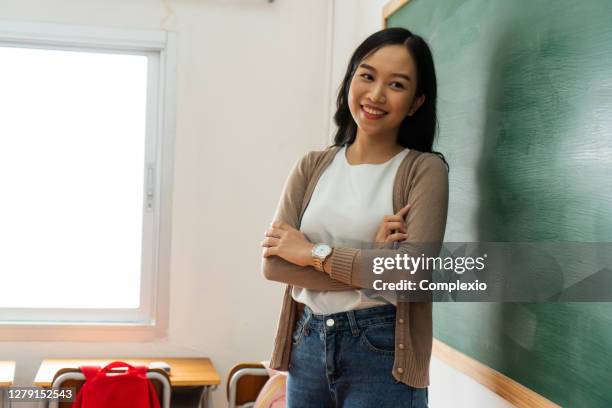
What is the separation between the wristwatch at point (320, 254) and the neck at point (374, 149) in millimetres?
249

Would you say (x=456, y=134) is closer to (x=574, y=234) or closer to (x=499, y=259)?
(x=499, y=259)

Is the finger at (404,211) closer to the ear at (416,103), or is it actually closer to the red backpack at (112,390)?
the ear at (416,103)

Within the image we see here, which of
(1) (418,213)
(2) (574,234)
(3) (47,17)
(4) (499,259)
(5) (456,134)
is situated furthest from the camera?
(3) (47,17)

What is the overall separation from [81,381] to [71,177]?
125 cm

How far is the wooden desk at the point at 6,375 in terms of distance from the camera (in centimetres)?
284

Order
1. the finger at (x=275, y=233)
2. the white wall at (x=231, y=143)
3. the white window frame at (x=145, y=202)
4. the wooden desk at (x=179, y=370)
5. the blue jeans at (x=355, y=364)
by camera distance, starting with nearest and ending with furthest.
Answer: the blue jeans at (x=355, y=364) → the finger at (x=275, y=233) → the wooden desk at (x=179, y=370) → the white window frame at (x=145, y=202) → the white wall at (x=231, y=143)

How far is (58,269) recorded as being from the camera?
11.3 ft

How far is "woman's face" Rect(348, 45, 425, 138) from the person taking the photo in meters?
1.59

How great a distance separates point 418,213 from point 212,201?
2143mm

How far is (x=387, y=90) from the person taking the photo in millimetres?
1594

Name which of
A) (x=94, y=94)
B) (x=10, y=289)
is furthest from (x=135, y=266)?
(x=94, y=94)

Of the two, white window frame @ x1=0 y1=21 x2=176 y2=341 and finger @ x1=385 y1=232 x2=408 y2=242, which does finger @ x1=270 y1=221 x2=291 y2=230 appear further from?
white window frame @ x1=0 y1=21 x2=176 y2=341

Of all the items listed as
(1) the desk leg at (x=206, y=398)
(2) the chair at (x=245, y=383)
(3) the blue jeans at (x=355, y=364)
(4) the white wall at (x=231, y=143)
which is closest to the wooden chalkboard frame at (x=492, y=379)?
(3) the blue jeans at (x=355, y=364)

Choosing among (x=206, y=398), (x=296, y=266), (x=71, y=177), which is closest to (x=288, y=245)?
(x=296, y=266)
